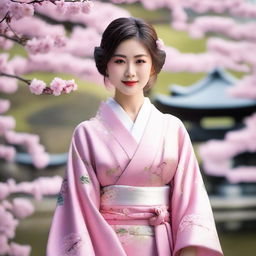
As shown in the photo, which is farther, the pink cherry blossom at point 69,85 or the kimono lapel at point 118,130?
the pink cherry blossom at point 69,85

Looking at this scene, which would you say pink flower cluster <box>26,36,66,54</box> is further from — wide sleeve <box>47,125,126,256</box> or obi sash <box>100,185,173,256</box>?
obi sash <box>100,185,173,256</box>

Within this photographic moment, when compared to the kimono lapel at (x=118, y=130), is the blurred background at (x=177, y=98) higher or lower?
higher

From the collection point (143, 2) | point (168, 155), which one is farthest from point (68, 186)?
point (143, 2)

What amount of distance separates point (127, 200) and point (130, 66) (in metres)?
0.44

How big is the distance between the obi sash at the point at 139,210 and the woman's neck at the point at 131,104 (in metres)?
0.26

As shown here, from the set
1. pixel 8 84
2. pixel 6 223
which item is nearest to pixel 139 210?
pixel 6 223

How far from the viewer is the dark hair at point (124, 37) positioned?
181 cm

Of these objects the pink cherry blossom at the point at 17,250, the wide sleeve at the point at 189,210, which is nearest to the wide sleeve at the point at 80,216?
the wide sleeve at the point at 189,210

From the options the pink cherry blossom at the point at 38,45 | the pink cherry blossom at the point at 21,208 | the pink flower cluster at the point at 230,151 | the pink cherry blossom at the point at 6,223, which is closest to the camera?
the pink cherry blossom at the point at 38,45

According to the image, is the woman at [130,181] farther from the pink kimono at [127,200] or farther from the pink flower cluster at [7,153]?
the pink flower cluster at [7,153]

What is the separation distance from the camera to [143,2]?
410cm

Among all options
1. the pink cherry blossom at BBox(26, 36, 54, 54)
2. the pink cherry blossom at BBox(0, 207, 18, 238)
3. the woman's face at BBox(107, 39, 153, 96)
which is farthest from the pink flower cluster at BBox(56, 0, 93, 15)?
the pink cherry blossom at BBox(0, 207, 18, 238)

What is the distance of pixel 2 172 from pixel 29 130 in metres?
0.36

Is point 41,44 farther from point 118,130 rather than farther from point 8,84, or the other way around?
point 8,84
